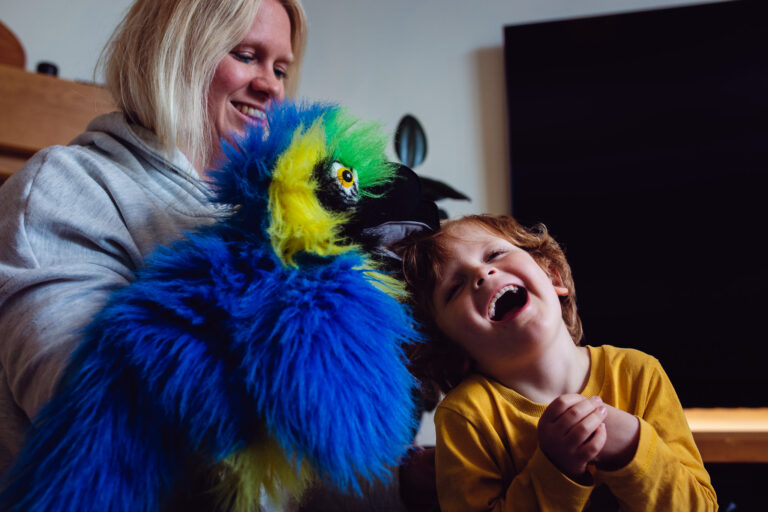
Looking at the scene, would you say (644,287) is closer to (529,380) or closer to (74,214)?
(529,380)

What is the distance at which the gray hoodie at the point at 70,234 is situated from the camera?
0.56 meters

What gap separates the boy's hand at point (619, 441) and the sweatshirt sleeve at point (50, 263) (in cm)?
54

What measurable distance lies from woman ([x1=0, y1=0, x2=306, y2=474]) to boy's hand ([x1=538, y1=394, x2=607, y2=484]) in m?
0.42

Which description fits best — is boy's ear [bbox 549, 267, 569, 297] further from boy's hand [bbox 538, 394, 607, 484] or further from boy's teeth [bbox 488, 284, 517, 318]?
boy's hand [bbox 538, 394, 607, 484]

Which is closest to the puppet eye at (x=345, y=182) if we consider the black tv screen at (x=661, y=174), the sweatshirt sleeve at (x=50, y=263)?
the sweatshirt sleeve at (x=50, y=263)

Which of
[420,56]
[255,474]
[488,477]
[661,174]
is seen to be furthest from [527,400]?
[420,56]

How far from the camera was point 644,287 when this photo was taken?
5.58 feet

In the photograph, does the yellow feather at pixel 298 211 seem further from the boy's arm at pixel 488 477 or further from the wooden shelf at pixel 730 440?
the wooden shelf at pixel 730 440

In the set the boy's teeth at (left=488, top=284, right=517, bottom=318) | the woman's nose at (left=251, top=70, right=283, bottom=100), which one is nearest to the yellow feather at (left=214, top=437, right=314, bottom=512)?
the boy's teeth at (left=488, top=284, right=517, bottom=318)

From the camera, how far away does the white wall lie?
1.92 m

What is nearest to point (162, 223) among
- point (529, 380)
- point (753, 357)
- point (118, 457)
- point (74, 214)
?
point (74, 214)

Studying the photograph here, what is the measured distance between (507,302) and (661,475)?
257 millimetres

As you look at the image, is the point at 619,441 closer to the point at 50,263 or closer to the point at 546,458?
the point at 546,458

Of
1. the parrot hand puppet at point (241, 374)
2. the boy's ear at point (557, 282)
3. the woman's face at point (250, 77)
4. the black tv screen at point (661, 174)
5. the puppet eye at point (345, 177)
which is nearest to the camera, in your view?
the parrot hand puppet at point (241, 374)
